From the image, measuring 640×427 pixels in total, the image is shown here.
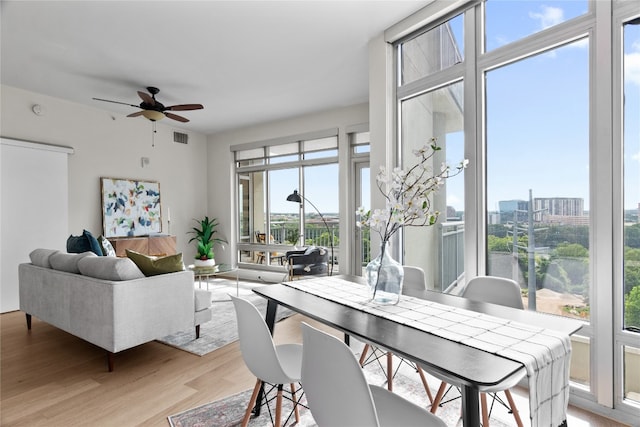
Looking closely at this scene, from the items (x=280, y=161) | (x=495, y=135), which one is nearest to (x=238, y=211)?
(x=280, y=161)

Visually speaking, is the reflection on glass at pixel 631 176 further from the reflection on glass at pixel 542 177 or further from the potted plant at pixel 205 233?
the potted plant at pixel 205 233

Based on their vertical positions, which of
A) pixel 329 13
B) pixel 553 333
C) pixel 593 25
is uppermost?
pixel 329 13

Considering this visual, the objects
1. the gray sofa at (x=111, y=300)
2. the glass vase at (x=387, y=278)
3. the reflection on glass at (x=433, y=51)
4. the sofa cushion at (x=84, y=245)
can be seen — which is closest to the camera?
the glass vase at (x=387, y=278)

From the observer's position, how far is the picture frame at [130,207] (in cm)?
545

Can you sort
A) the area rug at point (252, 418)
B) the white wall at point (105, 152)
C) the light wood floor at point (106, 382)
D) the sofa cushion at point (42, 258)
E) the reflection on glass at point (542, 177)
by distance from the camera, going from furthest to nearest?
the white wall at point (105, 152)
the sofa cushion at point (42, 258)
the reflection on glass at point (542, 177)
the light wood floor at point (106, 382)
the area rug at point (252, 418)

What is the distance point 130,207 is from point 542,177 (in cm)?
574

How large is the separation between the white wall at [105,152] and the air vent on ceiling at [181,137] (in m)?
0.08

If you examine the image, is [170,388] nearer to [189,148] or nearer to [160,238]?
[160,238]

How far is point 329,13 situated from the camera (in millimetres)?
2975

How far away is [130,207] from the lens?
5.76m

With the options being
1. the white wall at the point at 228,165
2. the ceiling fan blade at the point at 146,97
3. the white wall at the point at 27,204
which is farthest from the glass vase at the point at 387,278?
the white wall at the point at 27,204

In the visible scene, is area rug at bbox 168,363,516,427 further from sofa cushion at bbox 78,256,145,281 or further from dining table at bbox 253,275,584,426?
sofa cushion at bbox 78,256,145,281

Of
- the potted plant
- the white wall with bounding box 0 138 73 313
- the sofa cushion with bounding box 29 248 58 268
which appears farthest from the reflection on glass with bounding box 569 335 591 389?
the white wall with bounding box 0 138 73 313

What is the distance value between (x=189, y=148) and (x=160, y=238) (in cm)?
208
